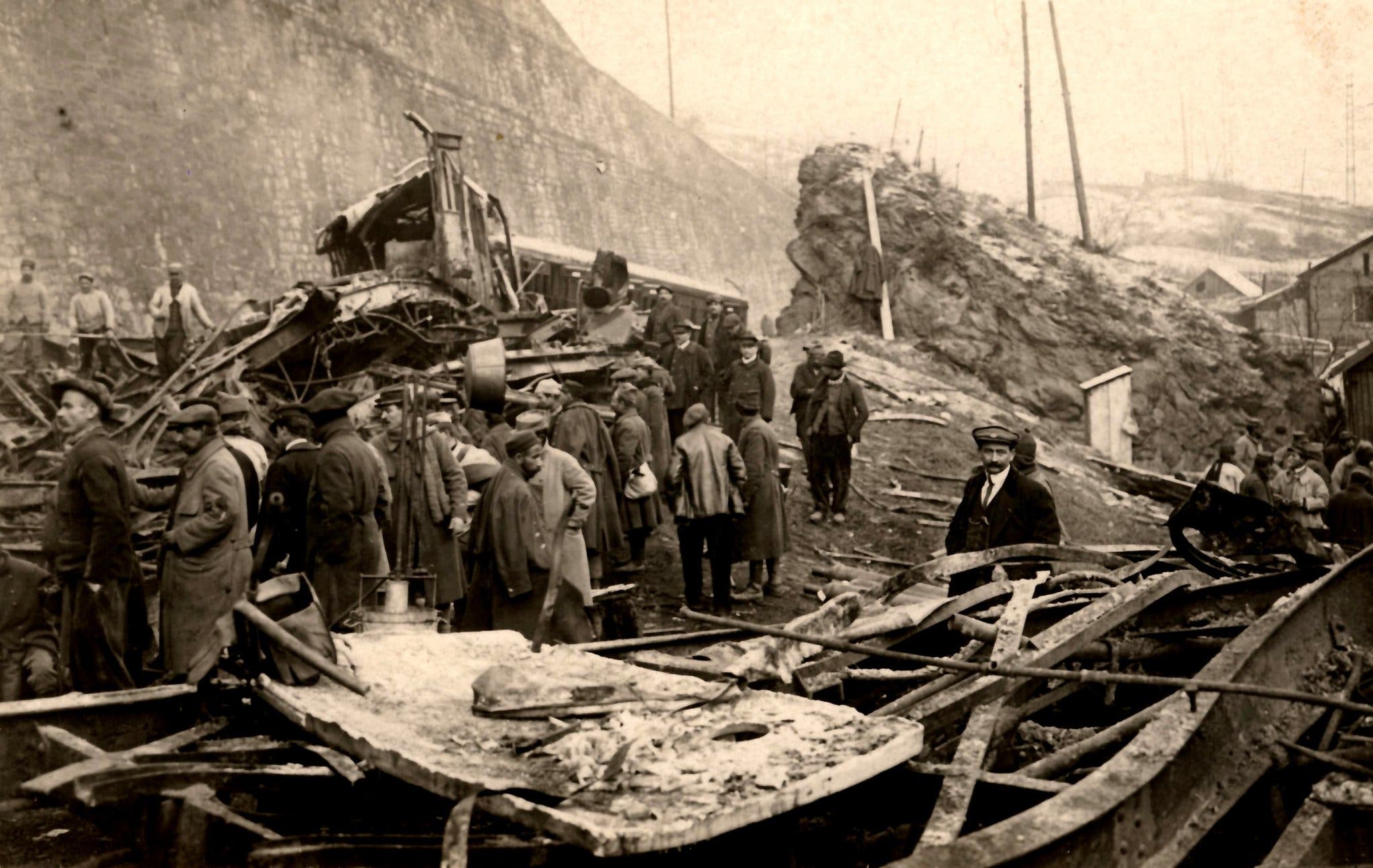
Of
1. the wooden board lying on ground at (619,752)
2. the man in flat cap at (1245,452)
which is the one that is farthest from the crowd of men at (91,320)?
the man in flat cap at (1245,452)

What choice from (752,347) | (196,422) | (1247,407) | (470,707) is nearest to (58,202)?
(752,347)

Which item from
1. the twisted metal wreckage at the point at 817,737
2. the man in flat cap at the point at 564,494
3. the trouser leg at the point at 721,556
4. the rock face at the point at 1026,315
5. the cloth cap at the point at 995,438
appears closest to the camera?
the twisted metal wreckage at the point at 817,737

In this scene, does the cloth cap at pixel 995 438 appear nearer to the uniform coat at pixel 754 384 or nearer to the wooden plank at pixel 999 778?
the wooden plank at pixel 999 778

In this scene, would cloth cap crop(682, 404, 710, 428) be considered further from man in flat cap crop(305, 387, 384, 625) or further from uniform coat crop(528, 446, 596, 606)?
man in flat cap crop(305, 387, 384, 625)

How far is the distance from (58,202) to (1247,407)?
20810 mm

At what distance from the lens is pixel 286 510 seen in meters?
6.71

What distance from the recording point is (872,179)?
897 inches

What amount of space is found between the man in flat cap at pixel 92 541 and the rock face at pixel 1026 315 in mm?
16734

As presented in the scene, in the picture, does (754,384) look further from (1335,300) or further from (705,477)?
(1335,300)

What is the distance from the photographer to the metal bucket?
7.52m

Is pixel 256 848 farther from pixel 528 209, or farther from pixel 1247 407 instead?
pixel 528 209

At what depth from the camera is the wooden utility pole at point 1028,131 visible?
1040 inches

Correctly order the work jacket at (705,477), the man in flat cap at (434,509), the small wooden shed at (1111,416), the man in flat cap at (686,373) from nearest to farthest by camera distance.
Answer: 1. the man in flat cap at (434,509)
2. the work jacket at (705,477)
3. the man in flat cap at (686,373)
4. the small wooden shed at (1111,416)

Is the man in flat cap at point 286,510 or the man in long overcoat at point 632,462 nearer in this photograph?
the man in flat cap at point 286,510
